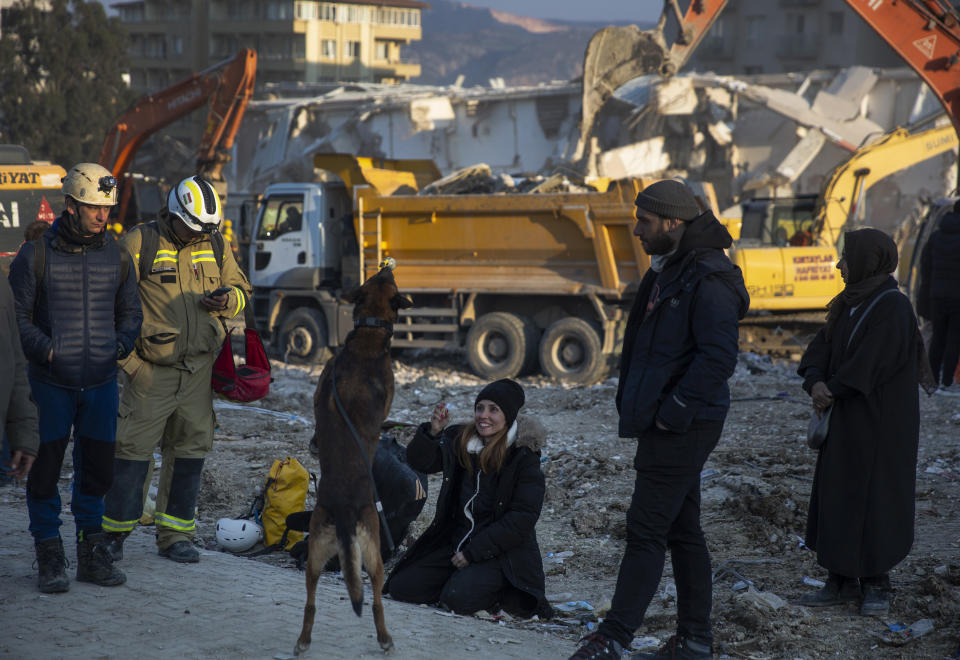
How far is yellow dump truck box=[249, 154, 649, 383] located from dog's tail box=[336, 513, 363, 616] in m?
9.12

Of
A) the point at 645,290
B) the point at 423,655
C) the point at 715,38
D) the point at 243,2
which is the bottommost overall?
the point at 423,655

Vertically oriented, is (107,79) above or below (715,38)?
below

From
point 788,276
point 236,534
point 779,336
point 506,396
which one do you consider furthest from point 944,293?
point 236,534

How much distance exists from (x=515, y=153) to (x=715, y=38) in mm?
20811

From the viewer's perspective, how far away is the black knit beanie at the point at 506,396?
4965mm

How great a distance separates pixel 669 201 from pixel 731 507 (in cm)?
323

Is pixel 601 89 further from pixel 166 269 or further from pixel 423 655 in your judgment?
pixel 423 655

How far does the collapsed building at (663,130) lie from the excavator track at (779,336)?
37.8 ft

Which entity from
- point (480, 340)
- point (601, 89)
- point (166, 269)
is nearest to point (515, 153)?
point (601, 89)

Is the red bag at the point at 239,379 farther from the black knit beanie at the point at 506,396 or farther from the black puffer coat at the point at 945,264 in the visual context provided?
the black puffer coat at the point at 945,264

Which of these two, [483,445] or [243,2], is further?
[243,2]

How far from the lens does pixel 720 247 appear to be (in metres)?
4.22

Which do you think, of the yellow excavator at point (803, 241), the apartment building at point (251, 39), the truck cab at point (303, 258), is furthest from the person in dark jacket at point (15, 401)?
the apartment building at point (251, 39)

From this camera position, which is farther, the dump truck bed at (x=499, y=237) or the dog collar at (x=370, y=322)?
the dump truck bed at (x=499, y=237)
